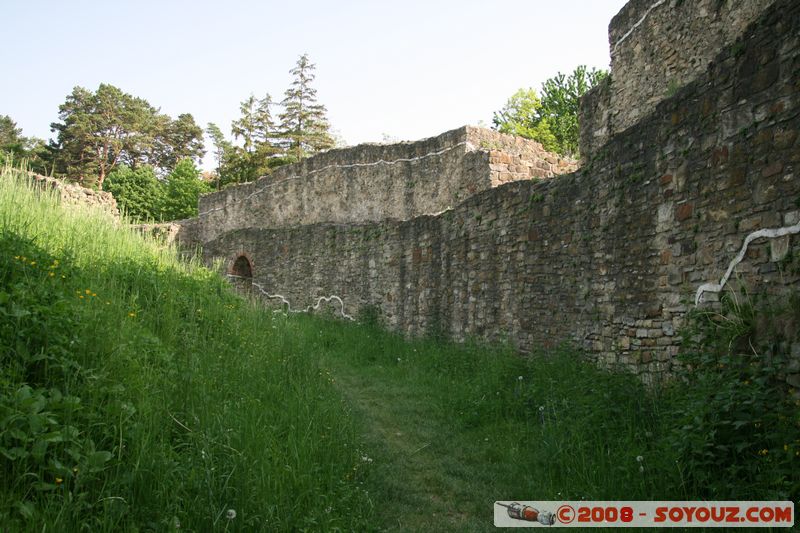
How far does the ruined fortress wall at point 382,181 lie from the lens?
13070mm

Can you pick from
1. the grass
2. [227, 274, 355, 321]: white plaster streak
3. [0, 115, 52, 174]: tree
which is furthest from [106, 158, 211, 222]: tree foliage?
the grass

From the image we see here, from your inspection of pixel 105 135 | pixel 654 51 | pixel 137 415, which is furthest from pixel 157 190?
pixel 137 415

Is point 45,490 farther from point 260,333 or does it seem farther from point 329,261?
point 329,261

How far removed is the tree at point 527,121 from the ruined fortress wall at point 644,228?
18240mm

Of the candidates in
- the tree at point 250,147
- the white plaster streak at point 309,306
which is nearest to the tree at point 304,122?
the tree at point 250,147

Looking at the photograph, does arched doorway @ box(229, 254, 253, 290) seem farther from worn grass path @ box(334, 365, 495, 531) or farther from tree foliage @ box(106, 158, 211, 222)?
Answer: tree foliage @ box(106, 158, 211, 222)

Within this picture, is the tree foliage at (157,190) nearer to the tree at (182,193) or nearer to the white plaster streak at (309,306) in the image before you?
the tree at (182,193)

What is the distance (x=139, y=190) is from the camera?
32.8 m

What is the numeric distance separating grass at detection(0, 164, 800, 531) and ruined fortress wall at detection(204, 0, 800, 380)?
0.61 meters

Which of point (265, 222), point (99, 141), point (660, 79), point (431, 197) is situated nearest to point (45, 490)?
point (660, 79)

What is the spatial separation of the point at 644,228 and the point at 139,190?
1307 inches

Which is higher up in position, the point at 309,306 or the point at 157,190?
the point at 157,190

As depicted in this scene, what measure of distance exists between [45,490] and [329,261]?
1117 cm

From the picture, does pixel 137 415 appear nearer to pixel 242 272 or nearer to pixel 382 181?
pixel 382 181
